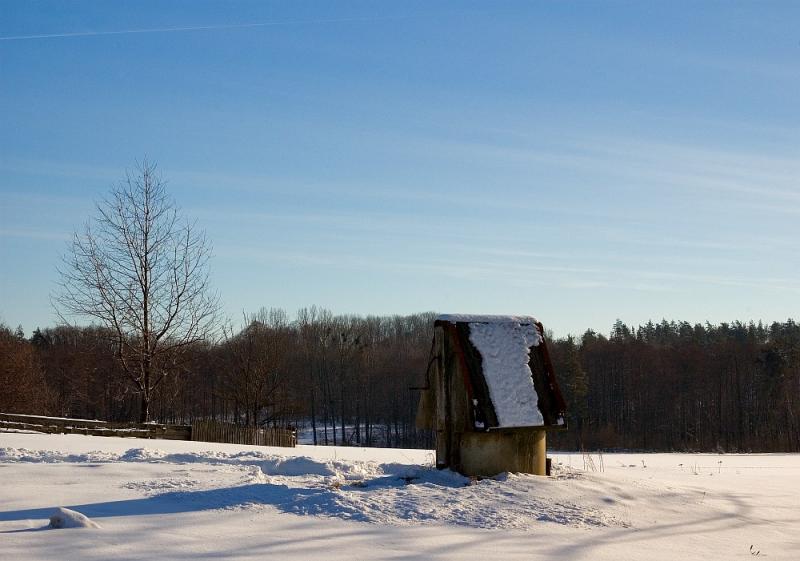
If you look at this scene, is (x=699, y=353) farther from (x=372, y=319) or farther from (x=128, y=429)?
(x=128, y=429)

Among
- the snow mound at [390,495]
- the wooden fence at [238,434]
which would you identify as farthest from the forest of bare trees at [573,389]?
the snow mound at [390,495]

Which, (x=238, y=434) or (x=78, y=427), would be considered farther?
(x=238, y=434)

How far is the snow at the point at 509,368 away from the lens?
11281mm

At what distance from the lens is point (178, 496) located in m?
9.69

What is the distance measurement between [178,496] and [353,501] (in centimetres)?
216

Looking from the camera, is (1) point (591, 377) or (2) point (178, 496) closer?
(2) point (178, 496)

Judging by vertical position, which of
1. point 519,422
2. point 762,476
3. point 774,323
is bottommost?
point 762,476

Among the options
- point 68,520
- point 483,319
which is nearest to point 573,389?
point 483,319

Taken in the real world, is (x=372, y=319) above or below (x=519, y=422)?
above

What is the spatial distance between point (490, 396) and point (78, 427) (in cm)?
1343

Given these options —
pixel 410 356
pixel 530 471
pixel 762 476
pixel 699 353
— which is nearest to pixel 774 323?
pixel 699 353

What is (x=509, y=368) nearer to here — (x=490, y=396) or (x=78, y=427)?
(x=490, y=396)

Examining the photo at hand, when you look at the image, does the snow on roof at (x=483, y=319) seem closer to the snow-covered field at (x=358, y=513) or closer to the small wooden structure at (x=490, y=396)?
the small wooden structure at (x=490, y=396)

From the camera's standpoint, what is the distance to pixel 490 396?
444 inches
